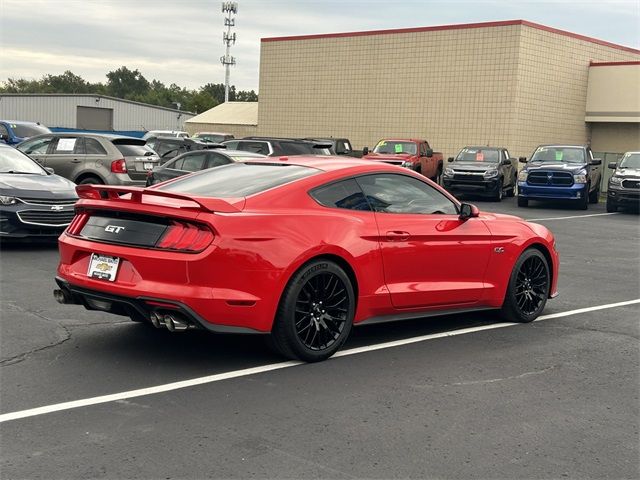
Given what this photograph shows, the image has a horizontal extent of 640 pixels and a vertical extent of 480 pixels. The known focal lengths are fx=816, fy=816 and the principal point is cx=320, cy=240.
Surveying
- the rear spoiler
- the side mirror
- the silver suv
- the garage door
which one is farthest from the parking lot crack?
the garage door

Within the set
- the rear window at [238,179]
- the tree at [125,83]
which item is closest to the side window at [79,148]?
the rear window at [238,179]

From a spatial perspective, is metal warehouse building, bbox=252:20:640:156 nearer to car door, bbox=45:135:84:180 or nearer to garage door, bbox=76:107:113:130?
car door, bbox=45:135:84:180

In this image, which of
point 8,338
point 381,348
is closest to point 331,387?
point 381,348

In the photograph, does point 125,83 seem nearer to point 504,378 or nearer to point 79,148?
point 79,148

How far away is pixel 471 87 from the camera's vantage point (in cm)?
3538

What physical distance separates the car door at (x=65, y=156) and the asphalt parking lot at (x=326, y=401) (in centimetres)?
887

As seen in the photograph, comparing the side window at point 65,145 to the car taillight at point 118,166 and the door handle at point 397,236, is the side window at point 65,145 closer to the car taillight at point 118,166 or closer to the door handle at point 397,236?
the car taillight at point 118,166

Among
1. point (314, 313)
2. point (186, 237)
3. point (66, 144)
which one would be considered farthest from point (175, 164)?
point (186, 237)

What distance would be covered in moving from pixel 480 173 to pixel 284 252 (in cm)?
2096

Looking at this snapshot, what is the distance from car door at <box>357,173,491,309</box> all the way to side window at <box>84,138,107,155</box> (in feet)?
35.5

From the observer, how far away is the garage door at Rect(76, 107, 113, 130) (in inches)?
2591

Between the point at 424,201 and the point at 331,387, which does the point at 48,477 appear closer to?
the point at 331,387

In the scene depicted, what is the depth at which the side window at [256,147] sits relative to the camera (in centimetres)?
2141

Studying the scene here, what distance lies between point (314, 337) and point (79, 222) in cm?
199
